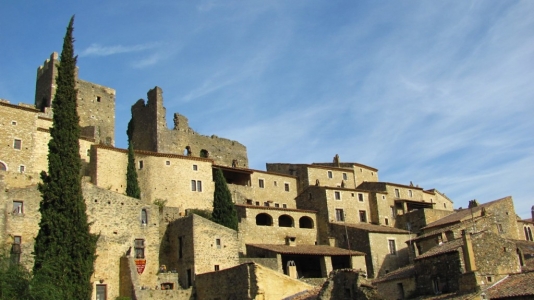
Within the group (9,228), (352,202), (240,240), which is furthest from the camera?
(352,202)

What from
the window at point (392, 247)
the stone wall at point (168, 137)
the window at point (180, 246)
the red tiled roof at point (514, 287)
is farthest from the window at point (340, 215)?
the red tiled roof at point (514, 287)

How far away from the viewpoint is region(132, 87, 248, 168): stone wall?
73.0m

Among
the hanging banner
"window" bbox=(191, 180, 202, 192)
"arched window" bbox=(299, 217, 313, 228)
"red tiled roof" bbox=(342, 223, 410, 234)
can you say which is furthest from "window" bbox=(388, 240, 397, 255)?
the hanging banner

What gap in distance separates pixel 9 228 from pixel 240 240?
69.0 ft

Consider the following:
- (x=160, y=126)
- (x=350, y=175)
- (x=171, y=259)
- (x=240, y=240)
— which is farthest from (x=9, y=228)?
(x=350, y=175)

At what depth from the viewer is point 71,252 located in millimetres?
37625

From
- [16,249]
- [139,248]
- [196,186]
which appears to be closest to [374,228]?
[196,186]

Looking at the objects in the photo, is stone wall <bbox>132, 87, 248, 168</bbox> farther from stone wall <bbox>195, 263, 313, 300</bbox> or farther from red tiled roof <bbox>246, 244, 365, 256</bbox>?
stone wall <bbox>195, 263, 313, 300</bbox>

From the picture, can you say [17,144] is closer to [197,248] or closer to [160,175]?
[160,175]

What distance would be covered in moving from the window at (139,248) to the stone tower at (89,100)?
29.7 metres

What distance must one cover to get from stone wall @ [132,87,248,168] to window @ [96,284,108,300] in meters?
29.0

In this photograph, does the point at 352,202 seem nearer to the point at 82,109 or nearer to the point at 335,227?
the point at 335,227

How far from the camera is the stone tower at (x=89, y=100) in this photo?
7662 centimetres

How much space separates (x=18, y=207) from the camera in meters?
43.8
